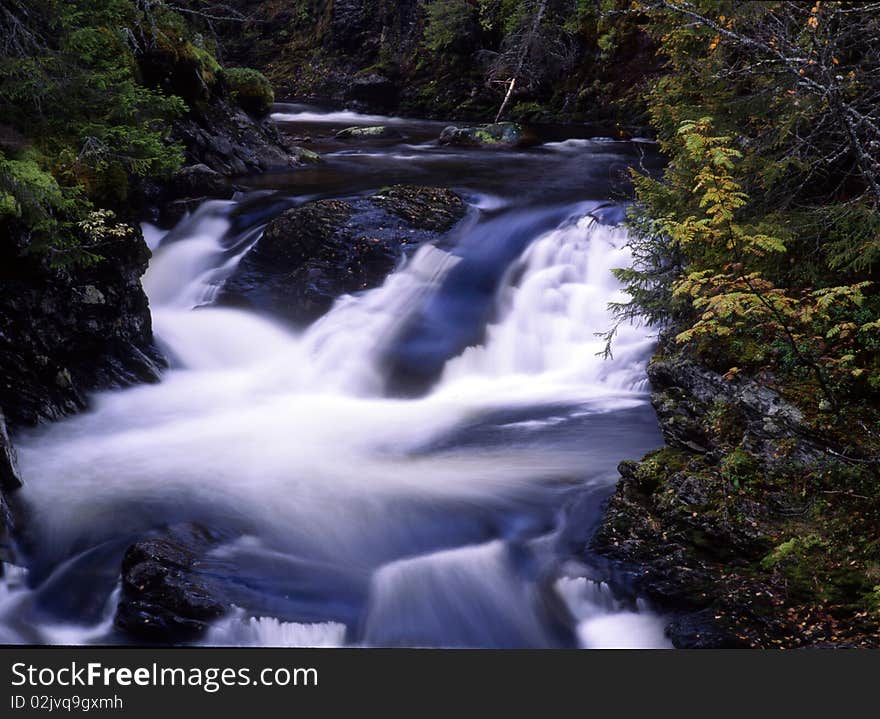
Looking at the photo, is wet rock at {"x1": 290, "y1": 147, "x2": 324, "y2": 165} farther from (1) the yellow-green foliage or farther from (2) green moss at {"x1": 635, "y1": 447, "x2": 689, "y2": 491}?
(2) green moss at {"x1": 635, "y1": 447, "x2": 689, "y2": 491}

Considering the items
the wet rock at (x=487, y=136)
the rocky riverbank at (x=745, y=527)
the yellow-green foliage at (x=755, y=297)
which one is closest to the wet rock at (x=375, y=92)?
the wet rock at (x=487, y=136)

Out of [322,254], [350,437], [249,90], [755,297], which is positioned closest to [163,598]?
[350,437]

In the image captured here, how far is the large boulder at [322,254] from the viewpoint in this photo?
11.1 meters

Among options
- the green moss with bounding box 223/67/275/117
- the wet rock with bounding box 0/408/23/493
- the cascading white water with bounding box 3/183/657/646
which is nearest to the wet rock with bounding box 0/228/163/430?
the cascading white water with bounding box 3/183/657/646

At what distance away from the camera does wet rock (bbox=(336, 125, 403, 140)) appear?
19.7m

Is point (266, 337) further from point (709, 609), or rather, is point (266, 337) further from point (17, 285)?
point (709, 609)

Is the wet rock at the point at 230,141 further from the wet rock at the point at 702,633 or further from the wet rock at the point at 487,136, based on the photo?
the wet rock at the point at 702,633

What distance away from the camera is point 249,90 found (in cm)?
1647

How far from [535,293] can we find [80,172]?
612cm

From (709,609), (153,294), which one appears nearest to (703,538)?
(709,609)

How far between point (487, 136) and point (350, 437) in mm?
11487

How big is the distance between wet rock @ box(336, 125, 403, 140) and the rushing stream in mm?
6190

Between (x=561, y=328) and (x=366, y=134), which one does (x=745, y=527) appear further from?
(x=366, y=134)

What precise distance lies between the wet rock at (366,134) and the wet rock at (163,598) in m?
15.5
